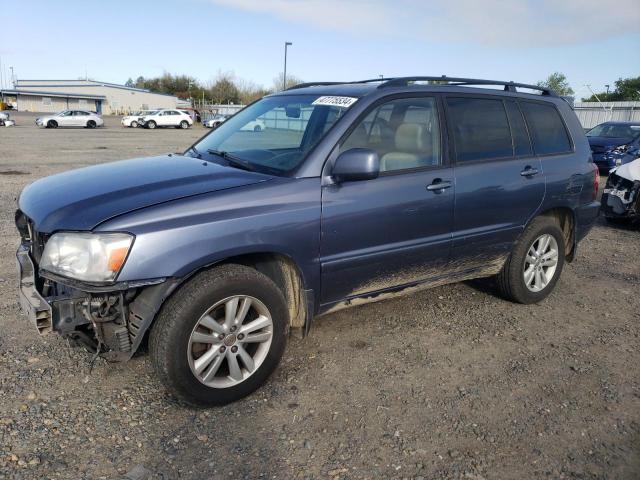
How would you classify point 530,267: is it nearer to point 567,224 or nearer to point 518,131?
point 567,224

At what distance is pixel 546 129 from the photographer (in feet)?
15.2

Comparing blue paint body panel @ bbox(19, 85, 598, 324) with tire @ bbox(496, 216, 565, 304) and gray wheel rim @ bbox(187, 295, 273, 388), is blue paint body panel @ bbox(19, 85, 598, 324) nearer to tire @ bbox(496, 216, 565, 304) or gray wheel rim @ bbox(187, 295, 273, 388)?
tire @ bbox(496, 216, 565, 304)

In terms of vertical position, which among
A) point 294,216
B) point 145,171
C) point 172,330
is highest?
point 145,171

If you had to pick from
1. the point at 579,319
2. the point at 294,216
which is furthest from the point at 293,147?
the point at 579,319

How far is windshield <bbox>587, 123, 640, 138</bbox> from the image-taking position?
14703 millimetres

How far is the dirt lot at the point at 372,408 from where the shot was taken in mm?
2582

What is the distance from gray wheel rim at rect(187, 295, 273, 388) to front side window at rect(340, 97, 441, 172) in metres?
1.21

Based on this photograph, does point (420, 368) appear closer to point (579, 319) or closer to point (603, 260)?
point (579, 319)

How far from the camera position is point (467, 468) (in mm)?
2582

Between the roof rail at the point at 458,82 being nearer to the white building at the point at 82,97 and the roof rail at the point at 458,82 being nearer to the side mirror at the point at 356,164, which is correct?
the side mirror at the point at 356,164

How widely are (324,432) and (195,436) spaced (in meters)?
0.69

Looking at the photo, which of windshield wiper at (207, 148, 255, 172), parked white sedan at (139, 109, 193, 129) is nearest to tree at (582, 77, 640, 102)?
parked white sedan at (139, 109, 193, 129)

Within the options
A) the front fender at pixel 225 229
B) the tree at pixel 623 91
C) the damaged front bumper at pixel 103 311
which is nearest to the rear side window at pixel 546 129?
the front fender at pixel 225 229

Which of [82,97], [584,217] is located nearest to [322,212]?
[584,217]
